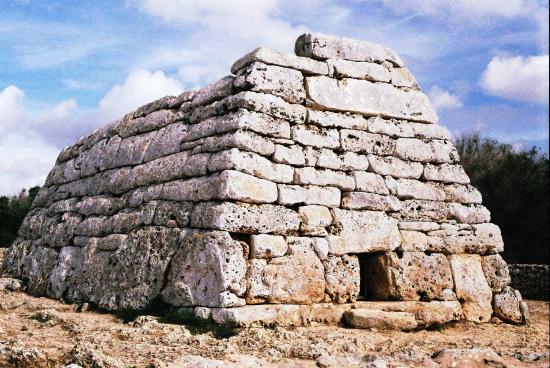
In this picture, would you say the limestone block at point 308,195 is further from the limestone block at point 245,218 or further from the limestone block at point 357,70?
the limestone block at point 357,70

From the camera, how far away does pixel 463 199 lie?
24.1ft

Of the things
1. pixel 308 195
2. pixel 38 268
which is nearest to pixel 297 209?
pixel 308 195

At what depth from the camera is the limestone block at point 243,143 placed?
5.96m

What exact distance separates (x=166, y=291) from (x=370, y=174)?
2546 mm

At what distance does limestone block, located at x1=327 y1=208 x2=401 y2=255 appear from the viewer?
632 cm

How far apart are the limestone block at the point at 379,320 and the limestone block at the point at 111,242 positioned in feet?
8.88

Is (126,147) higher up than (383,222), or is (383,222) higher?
(126,147)

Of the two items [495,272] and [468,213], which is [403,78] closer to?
[468,213]

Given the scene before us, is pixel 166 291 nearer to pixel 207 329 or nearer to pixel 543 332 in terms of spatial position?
pixel 207 329

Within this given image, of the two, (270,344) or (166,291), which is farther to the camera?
(166,291)

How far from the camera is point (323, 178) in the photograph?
6.39 metres

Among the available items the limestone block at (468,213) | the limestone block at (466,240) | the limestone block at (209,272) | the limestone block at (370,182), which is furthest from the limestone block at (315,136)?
the limestone block at (468,213)

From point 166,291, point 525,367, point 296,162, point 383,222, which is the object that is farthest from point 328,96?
point 525,367

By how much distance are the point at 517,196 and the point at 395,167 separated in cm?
1389
